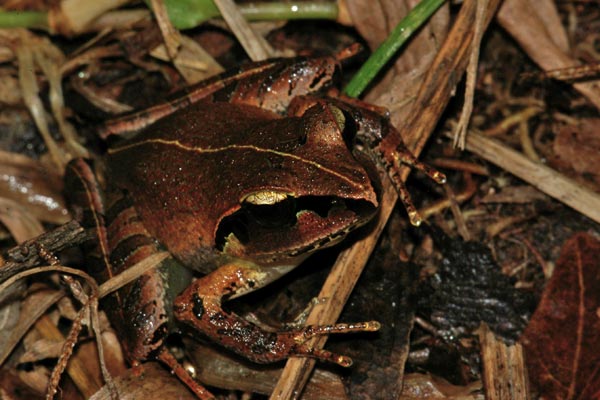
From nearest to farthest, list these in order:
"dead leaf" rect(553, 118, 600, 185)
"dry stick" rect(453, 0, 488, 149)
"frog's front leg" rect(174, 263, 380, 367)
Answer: "frog's front leg" rect(174, 263, 380, 367), "dry stick" rect(453, 0, 488, 149), "dead leaf" rect(553, 118, 600, 185)

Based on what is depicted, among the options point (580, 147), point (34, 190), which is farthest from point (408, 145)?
point (34, 190)

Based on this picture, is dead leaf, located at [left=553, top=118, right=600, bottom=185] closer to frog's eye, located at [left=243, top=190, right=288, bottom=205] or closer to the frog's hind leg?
frog's eye, located at [left=243, top=190, right=288, bottom=205]

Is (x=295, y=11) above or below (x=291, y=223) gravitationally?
above

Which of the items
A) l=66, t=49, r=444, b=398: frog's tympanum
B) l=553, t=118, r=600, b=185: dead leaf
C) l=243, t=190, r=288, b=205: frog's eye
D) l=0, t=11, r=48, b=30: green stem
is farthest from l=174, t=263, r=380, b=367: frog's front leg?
l=0, t=11, r=48, b=30: green stem

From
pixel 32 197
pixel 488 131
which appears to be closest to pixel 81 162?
pixel 32 197

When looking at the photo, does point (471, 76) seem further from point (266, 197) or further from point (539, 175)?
point (266, 197)

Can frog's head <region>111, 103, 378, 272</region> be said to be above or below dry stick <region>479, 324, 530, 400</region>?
above

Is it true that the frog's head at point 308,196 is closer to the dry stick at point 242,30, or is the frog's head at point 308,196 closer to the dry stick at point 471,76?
the dry stick at point 471,76
